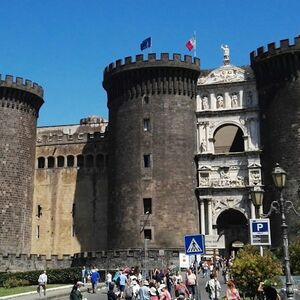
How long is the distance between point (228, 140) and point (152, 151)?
9.49 metres

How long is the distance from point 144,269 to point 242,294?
18450 millimetres

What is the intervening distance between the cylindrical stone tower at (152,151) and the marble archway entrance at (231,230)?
3066 mm

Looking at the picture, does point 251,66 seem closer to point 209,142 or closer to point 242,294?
point 209,142

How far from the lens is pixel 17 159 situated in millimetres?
50375

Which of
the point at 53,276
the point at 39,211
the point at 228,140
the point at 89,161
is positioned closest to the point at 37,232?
the point at 39,211

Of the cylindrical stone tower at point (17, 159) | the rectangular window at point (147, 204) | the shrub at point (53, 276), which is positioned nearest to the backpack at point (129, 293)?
the shrub at point (53, 276)

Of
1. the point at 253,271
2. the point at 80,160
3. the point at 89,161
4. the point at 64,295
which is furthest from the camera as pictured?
the point at 80,160

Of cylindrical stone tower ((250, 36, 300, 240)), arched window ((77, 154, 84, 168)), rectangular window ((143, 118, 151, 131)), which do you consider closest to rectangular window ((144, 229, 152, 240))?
rectangular window ((143, 118, 151, 131))

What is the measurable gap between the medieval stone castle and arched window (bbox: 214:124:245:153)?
132mm

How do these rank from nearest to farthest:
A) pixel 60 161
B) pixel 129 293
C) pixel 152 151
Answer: pixel 129 293, pixel 152 151, pixel 60 161

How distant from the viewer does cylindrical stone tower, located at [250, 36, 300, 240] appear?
43.8 metres

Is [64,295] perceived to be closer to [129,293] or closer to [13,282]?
[129,293]

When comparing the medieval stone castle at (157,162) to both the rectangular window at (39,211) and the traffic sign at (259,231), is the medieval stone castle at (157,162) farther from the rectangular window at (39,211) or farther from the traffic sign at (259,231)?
the traffic sign at (259,231)

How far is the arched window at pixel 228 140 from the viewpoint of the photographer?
169 feet
